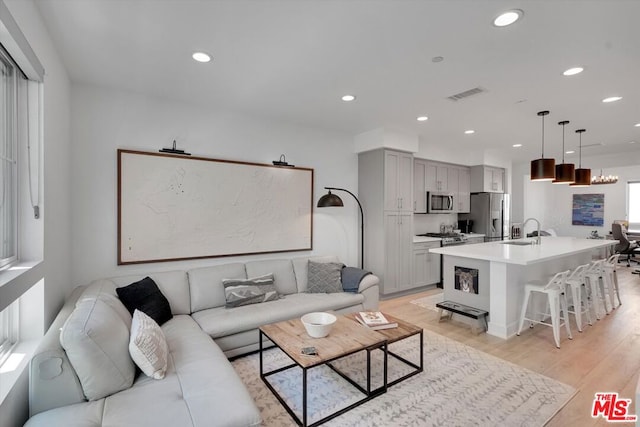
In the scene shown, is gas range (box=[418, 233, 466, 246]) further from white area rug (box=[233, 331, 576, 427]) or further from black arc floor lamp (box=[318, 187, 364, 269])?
white area rug (box=[233, 331, 576, 427])

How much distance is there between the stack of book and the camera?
2.59m

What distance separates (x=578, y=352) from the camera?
121 inches

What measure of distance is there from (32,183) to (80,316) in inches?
37.1

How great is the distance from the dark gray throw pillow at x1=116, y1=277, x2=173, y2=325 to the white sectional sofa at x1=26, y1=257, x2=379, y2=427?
0.09 meters

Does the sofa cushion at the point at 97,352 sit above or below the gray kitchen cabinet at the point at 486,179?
below

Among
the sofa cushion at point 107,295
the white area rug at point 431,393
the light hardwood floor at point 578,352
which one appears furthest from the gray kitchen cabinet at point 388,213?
the sofa cushion at point 107,295

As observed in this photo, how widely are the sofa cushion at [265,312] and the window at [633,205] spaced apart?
32.5 ft

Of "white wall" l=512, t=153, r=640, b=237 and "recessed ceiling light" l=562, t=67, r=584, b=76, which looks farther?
"white wall" l=512, t=153, r=640, b=237

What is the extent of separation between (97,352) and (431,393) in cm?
226

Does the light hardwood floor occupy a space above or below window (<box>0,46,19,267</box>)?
below

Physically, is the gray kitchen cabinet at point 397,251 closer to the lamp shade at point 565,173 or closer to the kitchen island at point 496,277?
the kitchen island at point 496,277

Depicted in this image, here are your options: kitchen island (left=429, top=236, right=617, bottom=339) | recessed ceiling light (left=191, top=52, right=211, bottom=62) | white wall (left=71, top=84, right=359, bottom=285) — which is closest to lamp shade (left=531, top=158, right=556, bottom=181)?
kitchen island (left=429, top=236, right=617, bottom=339)

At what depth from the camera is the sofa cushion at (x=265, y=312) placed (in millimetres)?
2782

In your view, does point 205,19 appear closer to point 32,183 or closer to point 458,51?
point 32,183
